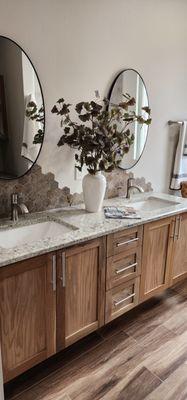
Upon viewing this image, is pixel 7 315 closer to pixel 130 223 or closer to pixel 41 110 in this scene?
pixel 130 223

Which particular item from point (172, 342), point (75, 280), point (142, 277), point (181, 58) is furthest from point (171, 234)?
point (181, 58)

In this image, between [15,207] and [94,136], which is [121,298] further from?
[94,136]

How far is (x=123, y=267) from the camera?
1.89m

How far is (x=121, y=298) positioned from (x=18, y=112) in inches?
54.3

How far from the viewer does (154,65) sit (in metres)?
2.43

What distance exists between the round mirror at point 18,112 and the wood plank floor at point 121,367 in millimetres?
1202

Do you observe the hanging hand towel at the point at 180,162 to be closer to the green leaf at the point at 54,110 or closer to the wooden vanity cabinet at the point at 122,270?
the wooden vanity cabinet at the point at 122,270

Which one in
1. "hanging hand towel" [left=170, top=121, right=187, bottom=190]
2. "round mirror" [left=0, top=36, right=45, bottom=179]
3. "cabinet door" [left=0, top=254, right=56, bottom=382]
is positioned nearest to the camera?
"cabinet door" [left=0, top=254, right=56, bottom=382]

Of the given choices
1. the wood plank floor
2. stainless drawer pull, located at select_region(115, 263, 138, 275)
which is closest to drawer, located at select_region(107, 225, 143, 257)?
stainless drawer pull, located at select_region(115, 263, 138, 275)

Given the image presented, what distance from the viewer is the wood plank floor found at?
1577 millimetres

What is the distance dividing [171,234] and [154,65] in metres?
1.42

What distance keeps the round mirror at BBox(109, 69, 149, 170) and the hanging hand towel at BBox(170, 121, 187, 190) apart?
420 mm

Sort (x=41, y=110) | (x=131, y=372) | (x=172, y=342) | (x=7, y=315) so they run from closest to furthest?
(x=7, y=315)
(x=131, y=372)
(x=41, y=110)
(x=172, y=342)

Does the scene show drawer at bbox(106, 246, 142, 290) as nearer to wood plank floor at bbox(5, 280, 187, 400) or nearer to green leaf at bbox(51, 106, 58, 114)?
wood plank floor at bbox(5, 280, 187, 400)
